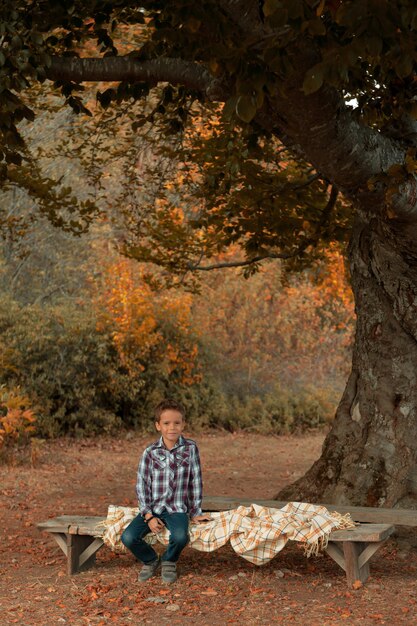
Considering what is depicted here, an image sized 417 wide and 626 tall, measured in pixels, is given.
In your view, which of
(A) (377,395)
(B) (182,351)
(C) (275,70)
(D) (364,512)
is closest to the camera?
(C) (275,70)

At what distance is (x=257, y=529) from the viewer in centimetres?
557

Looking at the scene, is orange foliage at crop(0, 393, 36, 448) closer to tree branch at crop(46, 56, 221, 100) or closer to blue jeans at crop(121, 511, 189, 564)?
blue jeans at crop(121, 511, 189, 564)

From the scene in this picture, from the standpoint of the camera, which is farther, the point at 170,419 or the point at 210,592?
the point at 170,419

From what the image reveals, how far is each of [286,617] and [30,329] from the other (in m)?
9.08

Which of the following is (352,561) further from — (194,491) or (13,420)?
(13,420)

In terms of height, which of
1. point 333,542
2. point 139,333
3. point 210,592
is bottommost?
point 210,592

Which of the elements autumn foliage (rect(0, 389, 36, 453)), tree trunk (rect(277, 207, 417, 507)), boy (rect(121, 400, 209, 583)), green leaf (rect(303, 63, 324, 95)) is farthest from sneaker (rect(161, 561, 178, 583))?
autumn foliage (rect(0, 389, 36, 453))

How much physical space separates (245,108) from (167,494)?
2686 millimetres

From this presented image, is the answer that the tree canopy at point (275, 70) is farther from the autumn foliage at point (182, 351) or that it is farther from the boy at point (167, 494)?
the autumn foliage at point (182, 351)

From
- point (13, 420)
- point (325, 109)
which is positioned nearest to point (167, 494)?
point (325, 109)

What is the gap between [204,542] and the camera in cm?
563

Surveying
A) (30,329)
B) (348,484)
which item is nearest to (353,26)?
(348,484)

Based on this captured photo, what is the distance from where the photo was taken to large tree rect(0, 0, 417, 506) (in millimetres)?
4215

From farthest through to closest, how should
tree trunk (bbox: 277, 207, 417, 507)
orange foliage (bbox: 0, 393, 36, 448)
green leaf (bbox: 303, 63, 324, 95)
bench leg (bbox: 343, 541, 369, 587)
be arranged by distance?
orange foliage (bbox: 0, 393, 36, 448) < tree trunk (bbox: 277, 207, 417, 507) < bench leg (bbox: 343, 541, 369, 587) < green leaf (bbox: 303, 63, 324, 95)
